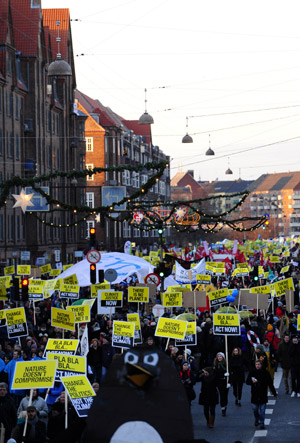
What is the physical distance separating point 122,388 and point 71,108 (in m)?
81.4

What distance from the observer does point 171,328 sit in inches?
780

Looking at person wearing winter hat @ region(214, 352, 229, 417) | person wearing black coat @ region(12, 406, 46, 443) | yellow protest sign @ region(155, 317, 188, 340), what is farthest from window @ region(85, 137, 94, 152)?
person wearing black coat @ region(12, 406, 46, 443)

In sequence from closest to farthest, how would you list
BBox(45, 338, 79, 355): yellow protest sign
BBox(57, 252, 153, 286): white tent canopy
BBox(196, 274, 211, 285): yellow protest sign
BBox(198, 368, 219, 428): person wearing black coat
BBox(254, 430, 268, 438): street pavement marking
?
BBox(254, 430, 268, 438): street pavement marking
BBox(45, 338, 79, 355): yellow protest sign
BBox(198, 368, 219, 428): person wearing black coat
BBox(196, 274, 211, 285): yellow protest sign
BBox(57, 252, 153, 286): white tent canopy

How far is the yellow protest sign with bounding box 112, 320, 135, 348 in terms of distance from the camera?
67.7ft

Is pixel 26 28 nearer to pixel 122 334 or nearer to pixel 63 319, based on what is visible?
pixel 63 319

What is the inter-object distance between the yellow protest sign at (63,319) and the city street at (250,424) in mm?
3054

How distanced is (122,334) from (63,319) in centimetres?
167

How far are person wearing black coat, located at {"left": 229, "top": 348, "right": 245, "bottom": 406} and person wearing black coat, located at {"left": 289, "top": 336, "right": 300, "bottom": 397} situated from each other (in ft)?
4.22

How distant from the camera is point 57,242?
80.4 meters

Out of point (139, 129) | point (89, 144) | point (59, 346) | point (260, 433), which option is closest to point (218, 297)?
point (260, 433)

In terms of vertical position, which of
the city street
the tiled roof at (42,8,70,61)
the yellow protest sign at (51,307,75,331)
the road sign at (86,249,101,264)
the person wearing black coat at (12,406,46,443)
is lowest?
the city street

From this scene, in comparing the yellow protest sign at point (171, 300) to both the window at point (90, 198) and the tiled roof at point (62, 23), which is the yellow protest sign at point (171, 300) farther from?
the window at point (90, 198)

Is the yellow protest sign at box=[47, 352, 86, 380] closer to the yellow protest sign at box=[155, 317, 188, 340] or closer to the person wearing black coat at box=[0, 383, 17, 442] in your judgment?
the person wearing black coat at box=[0, 383, 17, 442]

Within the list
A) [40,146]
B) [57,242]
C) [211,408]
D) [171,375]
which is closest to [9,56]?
[40,146]
